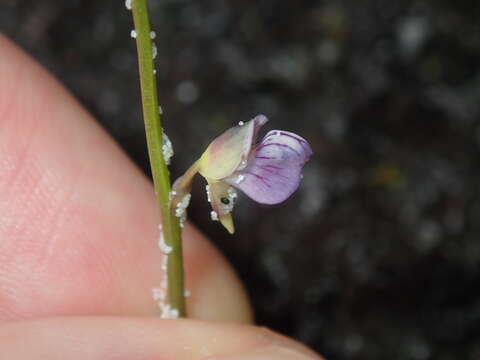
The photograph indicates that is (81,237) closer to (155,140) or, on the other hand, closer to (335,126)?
(155,140)

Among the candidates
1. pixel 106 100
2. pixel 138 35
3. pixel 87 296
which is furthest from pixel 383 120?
pixel 138 35

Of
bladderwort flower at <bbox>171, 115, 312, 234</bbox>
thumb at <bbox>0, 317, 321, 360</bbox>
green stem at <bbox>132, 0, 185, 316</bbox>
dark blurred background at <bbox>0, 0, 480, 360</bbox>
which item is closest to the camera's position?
green stem at <bbox>132, 0, 185, 316</bbox>

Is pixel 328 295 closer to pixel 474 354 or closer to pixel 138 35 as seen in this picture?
pixel 474 354

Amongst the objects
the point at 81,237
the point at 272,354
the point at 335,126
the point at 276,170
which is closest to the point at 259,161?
the point at 276,170

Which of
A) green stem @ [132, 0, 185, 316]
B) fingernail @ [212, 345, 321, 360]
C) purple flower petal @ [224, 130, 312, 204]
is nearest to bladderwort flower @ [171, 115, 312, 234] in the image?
purple flower petal @ [224, 130, 312, 204]

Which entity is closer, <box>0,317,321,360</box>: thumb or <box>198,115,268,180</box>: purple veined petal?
<box>198,115,268,180</box>: purple veined petal

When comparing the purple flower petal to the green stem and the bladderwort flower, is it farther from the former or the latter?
the green stem
